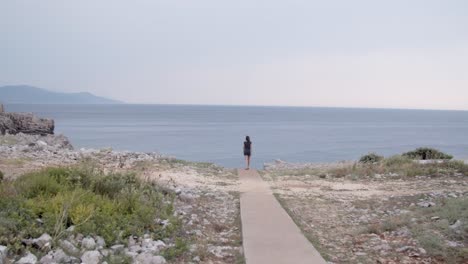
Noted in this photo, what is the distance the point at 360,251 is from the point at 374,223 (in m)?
2.26

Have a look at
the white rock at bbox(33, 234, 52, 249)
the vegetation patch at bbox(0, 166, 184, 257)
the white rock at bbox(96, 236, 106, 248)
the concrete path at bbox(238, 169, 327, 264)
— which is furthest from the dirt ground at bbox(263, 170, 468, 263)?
the white rock at bbox(33, 234, 52, 249)

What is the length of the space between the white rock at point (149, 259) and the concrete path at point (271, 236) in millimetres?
1415

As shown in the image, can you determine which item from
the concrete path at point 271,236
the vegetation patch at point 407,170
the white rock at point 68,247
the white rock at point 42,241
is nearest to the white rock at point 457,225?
the concrete path at point 271,236

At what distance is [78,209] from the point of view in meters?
7.76

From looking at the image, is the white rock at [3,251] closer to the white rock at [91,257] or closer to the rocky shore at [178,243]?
the rocky shore at [178,243]

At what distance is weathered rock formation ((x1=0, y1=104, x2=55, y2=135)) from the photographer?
142 ft

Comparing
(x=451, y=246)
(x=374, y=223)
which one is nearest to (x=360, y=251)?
(x=451, y=246)

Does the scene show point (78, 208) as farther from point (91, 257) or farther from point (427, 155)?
point (427, 155)

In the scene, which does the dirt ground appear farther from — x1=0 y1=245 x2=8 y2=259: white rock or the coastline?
x1=0 y1=245 x2=8 y2=259: white rock

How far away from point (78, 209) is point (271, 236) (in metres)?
3.73

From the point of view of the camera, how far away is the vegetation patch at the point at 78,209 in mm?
7109

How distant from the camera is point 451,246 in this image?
794 centimetres

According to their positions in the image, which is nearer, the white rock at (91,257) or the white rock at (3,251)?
the white rock at (3,251)

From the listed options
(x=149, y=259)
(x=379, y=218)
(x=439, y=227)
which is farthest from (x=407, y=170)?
(x=149, y=259)
